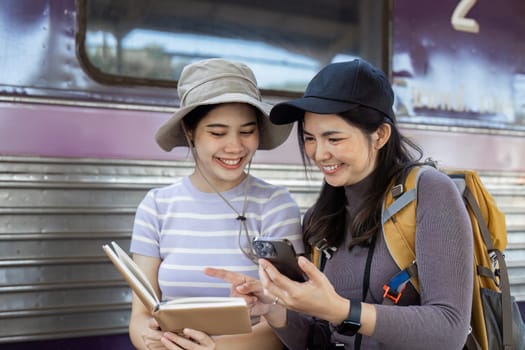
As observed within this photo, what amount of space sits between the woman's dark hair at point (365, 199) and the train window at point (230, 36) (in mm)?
937

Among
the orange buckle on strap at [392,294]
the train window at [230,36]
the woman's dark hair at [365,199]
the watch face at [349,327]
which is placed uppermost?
Answer: the train window at [230,36]

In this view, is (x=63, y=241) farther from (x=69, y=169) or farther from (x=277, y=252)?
(x=277, y=252)

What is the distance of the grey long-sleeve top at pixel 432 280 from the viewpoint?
4.34 ft

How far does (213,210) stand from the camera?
175 cm

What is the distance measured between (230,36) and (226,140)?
3.19ft

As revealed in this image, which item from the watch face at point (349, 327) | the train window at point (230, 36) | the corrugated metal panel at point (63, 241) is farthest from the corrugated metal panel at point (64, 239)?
the watch face at point (349, 327)

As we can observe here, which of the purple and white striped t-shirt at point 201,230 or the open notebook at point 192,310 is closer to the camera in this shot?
the open notebook at point 192,310

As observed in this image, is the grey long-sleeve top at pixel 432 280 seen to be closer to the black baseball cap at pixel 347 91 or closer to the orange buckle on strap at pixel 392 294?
the orange buckle on strap at pixel 392 294

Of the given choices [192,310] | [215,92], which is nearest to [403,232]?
[192,310]

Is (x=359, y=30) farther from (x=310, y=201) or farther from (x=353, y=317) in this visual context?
(x=353, y=317)

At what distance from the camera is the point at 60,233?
7.14ft

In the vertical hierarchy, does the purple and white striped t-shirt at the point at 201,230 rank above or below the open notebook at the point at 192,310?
above

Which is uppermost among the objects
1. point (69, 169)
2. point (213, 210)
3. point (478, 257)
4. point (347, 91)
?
point (347, 91)

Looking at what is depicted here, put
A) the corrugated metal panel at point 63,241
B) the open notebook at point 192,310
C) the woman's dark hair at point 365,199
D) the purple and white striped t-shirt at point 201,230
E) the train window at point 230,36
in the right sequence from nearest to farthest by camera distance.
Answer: the open notebook at point 192,310 → the woman's dark hair at point 365,199 → the purple and white striped t-shirt at point 201,230 → the corrugated metal panel at point 63,241 → the train window at point 230,36
